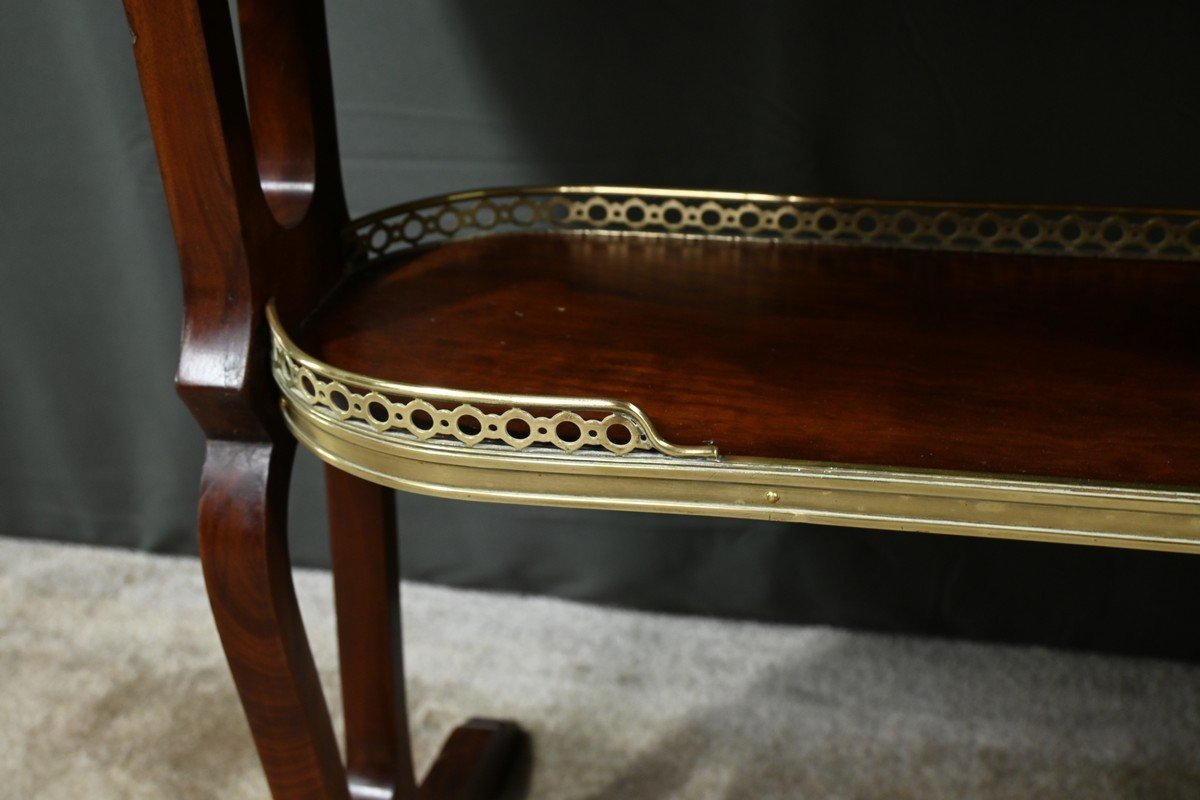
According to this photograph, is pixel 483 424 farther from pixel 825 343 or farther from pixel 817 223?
pixel 817 223

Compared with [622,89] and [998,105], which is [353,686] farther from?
[998,105]

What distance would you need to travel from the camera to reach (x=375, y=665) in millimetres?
802

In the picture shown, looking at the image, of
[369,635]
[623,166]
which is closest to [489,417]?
[369,635]

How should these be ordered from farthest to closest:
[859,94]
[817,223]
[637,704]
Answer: [637,704] < [859,94] < [817,223]

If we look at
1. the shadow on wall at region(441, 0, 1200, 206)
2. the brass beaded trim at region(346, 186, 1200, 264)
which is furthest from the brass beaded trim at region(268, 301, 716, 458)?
the shadow on wall at region(441, 0, 1200, 206)

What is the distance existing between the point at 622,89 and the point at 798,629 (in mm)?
531

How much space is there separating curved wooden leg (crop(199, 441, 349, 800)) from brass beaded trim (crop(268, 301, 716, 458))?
0.23 feet

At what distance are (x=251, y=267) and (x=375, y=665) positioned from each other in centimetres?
34

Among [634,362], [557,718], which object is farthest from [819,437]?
[557,718]

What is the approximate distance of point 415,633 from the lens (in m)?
1.11

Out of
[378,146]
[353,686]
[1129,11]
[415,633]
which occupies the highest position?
[1129,11]

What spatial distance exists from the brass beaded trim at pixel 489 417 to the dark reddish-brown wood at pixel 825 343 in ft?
0.07

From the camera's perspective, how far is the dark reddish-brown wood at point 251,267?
539 mm

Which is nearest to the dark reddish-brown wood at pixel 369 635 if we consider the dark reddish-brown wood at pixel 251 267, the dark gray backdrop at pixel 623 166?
the dark reddish-brown wood at pixel 251 267
